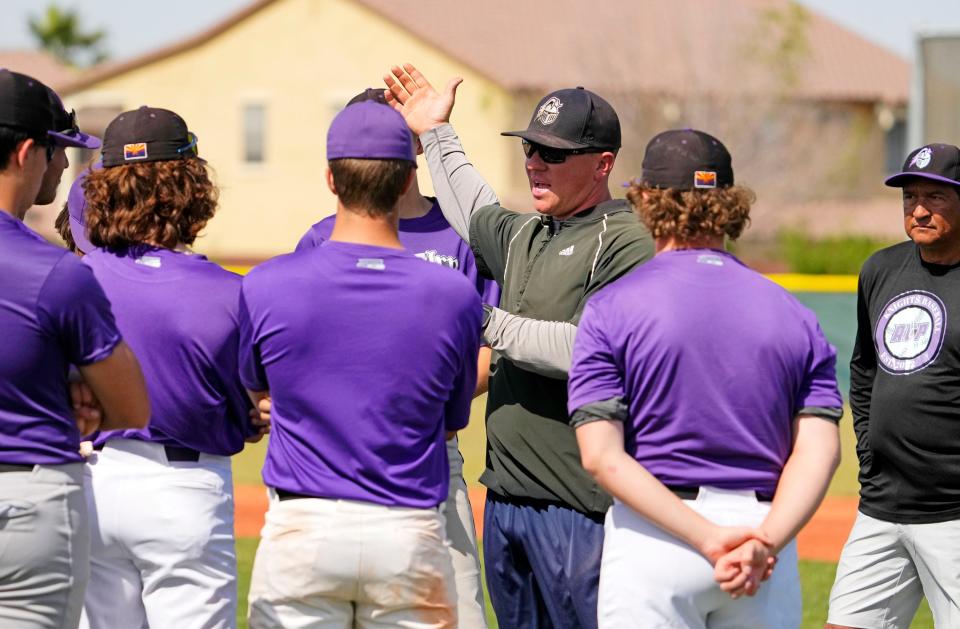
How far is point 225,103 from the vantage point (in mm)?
44531

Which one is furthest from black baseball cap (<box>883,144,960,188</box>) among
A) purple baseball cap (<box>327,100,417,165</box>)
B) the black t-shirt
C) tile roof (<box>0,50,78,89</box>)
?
tile roof (<box>0,50,78,89</box>)

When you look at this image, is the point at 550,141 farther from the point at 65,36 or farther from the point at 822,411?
the point at 65,36

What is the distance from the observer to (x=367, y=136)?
3.94 metres

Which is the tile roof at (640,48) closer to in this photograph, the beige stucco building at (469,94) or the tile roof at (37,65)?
the beige stucco building at (469,94)

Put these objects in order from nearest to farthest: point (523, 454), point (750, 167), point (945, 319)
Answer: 1. point (523, 454)
2. point (945, 319)
3. point (750, 167)

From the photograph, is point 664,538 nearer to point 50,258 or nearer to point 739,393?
point 739,393

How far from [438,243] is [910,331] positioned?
6.05ft

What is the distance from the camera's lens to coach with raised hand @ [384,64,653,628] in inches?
187

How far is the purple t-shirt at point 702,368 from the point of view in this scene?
12.8ft

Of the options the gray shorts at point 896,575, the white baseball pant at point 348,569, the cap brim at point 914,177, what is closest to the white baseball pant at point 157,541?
the white baseball pant at point 348,569

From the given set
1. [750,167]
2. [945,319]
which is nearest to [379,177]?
[945,319]

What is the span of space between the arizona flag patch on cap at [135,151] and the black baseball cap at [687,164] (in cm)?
158

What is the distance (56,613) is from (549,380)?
1.88 meters

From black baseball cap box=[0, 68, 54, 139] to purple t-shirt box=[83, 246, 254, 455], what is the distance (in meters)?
0.64
